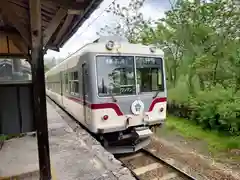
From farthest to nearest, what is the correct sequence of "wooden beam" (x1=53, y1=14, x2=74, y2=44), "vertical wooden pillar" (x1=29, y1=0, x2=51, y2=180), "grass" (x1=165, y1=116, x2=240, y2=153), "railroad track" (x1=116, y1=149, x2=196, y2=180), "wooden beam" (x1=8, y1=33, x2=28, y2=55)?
"grass" (x1=165, y1=116, x2=240, y2=153) → "railroad track" (x1=116, y1=149, x2=196, y2=180) → "wooden beam" (x1=8, y1=33, x2=28, y2=55) → "wooden beam" (x1=53, y1=14, x2=74, y2=44) → "vertical wooden pillar" (x1=29, y1=0, x2=51, y2=180)

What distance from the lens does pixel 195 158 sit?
21.6 ft

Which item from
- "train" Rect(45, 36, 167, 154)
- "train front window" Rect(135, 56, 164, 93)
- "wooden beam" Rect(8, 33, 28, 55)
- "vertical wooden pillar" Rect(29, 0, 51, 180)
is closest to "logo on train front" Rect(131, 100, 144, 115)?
"train" Rect(45, 36, 167, 154)

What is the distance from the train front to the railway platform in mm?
672

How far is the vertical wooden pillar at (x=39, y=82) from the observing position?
2.82 metres

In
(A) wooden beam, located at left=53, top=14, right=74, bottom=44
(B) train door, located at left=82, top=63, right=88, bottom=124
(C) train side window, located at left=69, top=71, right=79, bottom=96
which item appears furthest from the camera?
(C) train side window, located at left=69, top=71, right=79, bottom=96

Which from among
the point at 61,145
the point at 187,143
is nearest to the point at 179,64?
the point at 187,143

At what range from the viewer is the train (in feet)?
19.2

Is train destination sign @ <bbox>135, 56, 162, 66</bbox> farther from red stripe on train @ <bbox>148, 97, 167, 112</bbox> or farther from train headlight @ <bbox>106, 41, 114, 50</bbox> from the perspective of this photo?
red stripe on train @ <bbox>148, 97, 167, 112</bbox>

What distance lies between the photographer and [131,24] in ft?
52.0

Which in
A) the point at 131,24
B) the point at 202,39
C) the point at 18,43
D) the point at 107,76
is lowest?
the point at 107,76

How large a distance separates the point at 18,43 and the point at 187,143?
18.5 ft

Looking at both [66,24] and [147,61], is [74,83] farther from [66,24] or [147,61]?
[66,24]

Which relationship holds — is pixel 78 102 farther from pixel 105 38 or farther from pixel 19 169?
pixel 19 169

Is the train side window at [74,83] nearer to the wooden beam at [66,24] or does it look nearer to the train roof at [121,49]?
the train roof at [121,49]
